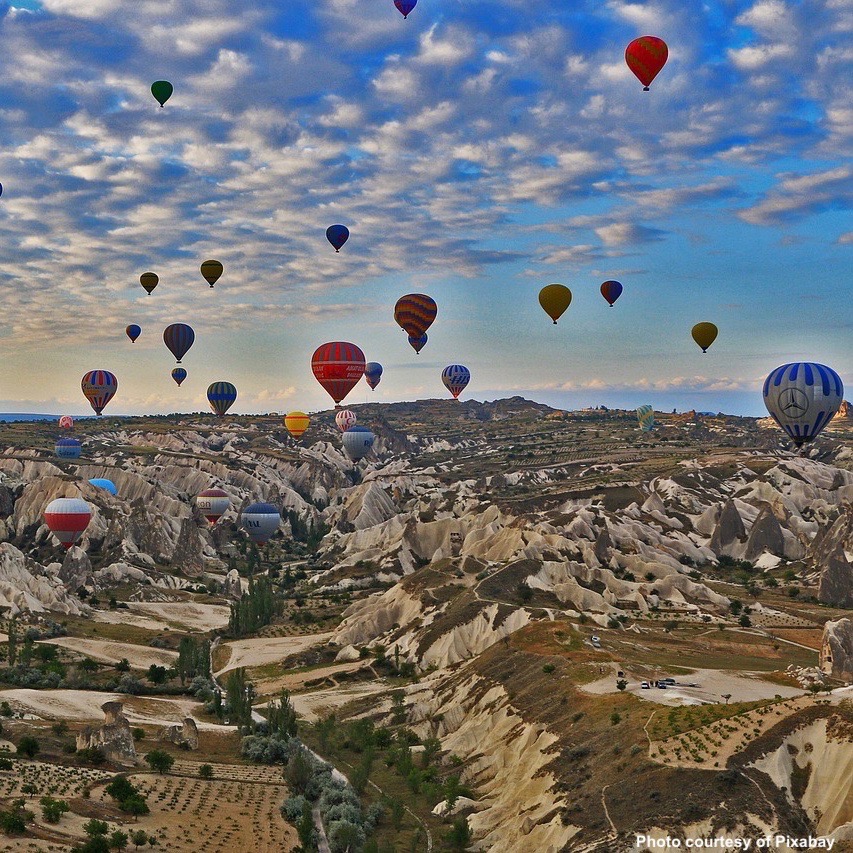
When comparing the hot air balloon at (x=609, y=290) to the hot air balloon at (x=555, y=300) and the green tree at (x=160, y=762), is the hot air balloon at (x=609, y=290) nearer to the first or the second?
the hot air balloon at (x=555, y=300)

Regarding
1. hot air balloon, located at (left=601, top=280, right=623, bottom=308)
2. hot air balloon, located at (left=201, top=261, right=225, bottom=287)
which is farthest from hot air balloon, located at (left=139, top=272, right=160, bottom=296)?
hot air balloon, located at (left=601, top=280, right=623, bottom=308)

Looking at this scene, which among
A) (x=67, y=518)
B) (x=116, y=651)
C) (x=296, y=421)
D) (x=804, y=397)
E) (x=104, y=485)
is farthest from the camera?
(x=296, y=421)

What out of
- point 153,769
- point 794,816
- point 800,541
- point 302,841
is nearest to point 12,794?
point 153,769

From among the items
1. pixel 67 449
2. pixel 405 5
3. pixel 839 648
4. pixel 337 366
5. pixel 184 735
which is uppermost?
pixel 405 5

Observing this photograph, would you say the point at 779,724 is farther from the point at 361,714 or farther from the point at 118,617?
the point at 118,617

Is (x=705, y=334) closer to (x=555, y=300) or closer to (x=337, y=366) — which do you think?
(x=555, y=300)

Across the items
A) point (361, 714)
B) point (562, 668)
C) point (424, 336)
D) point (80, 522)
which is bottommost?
point (361, 714)

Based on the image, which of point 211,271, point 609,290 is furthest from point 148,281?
point 609,290
